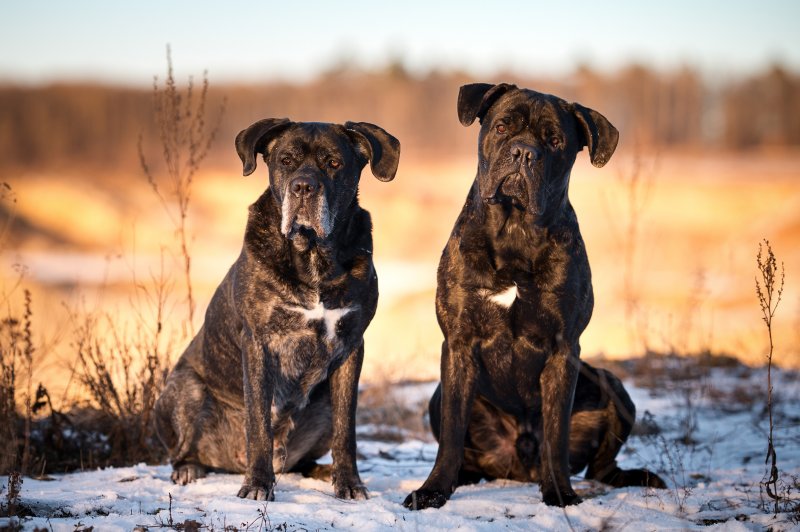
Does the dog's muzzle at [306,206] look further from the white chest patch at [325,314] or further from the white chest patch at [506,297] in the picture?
the white chest patch at [506,297]

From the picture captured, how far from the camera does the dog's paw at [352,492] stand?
4586mm

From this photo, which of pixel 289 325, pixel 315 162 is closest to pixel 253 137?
pixel 315 162

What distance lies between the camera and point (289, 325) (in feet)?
15.3

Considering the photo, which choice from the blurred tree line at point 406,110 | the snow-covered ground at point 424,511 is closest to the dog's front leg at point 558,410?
the snow-covered ground at point 424,511

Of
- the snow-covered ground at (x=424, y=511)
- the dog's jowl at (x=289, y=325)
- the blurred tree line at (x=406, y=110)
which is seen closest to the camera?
the snow-covered ground at (x=424, y=511)

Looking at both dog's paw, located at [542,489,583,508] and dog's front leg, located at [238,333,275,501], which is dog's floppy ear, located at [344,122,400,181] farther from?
dog's paw, located at [542,489,583,508]

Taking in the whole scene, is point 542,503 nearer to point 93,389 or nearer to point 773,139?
point 93,389

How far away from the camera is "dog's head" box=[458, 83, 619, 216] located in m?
4.38

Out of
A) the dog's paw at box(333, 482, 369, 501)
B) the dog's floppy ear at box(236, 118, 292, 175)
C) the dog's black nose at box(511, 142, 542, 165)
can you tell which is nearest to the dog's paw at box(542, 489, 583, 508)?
the dog's paw at box(333, 482, 369, 501)

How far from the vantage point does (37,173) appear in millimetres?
31562

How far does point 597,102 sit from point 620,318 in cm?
2235

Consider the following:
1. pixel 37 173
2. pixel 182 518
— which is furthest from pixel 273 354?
pixel 37 173

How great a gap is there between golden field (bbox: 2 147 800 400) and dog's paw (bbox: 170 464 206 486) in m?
6.91

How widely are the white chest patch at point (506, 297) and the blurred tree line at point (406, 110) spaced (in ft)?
97.2
